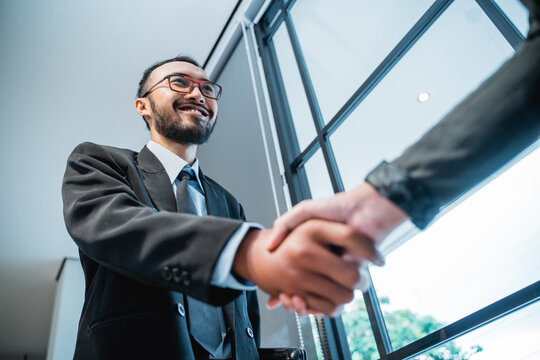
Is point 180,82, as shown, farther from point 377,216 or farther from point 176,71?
point 377,216

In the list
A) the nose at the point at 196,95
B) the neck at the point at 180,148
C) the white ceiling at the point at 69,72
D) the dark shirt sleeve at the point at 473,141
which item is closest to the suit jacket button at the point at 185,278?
the dark shirt sleeve at the point at 473,141

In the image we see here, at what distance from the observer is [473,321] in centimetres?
129

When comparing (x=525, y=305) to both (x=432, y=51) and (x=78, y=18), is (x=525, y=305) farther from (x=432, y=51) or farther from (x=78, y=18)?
(x=78, y=18)

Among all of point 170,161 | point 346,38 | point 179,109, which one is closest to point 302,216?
point 170,161

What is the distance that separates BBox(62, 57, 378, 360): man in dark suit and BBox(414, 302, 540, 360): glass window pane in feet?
2.57

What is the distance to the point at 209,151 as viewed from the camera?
332 centimetres

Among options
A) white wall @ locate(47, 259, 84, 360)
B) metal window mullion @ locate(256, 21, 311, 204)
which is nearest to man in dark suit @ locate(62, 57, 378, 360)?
metal window mullion @ locate(256, 21, 311, 204)

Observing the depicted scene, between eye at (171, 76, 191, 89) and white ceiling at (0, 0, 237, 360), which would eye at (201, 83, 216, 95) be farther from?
white ceiling at (0, 0, 237, 360)

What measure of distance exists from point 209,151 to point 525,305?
258cm

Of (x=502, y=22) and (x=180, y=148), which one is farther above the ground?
(x=502, y=22)

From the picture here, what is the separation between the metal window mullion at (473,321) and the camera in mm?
1171

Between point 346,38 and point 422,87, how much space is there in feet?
2.48

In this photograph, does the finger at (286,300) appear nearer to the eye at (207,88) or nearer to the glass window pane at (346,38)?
the eye at (207,88)

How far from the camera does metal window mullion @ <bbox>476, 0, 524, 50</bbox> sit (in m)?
1.34
